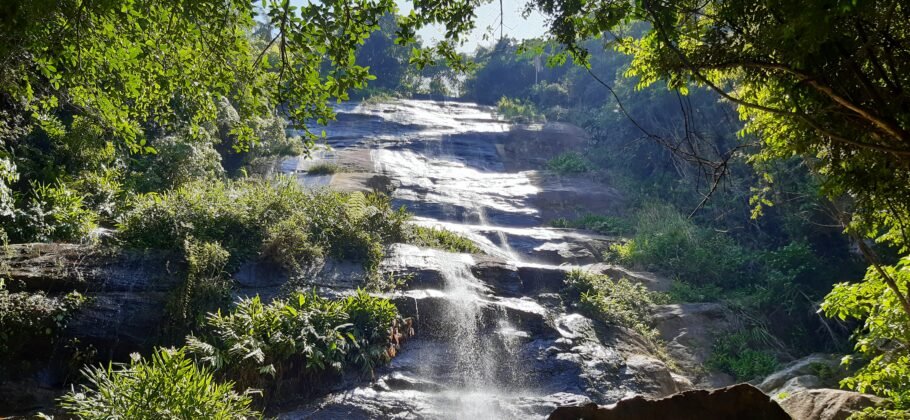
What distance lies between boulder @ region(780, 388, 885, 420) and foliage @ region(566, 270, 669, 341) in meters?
5.13

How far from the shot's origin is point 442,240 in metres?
13.2

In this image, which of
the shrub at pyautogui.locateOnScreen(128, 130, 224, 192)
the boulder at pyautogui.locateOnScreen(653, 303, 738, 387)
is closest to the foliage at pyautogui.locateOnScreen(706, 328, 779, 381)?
the boulder at pyautogui.locateOnScreen(653, 303, 738, 387)

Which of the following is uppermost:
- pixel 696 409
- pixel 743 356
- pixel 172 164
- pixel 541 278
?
pixel 172 164

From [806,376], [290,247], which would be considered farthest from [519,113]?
[806,376]

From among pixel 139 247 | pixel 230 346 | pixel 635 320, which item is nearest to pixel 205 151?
pixel 139 247

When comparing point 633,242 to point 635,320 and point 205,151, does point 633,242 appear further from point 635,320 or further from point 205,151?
point 205,151

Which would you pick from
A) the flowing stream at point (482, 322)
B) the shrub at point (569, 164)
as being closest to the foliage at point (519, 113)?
the shrub at point (569, 164)

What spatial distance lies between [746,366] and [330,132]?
695 inches

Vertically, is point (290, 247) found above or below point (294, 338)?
above

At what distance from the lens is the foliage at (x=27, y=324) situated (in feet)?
23.6

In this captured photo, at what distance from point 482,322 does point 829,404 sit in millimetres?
5556

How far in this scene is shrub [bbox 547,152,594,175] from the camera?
71.4 ft

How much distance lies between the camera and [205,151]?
526 inches

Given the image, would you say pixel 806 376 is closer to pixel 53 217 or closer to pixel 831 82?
pixel 831 82
